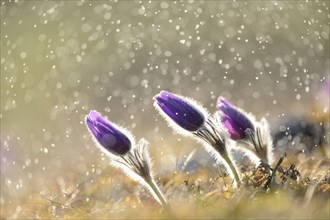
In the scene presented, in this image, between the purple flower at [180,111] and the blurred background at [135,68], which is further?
the blurred background at [135,68]

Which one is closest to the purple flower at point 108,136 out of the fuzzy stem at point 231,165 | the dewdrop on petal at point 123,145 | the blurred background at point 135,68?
the dewdrop on petal at point 123,145

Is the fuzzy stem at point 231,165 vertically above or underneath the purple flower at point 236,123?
underneath

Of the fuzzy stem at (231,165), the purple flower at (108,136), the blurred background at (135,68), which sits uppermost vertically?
the purple flower at (108,136)

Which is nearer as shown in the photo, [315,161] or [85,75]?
[315,161]

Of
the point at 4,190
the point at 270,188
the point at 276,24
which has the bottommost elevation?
the point at 4,190

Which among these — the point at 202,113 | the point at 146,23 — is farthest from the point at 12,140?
the point at 202,113

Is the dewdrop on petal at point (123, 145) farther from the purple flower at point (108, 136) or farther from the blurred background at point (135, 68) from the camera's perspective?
the blurred background at point (135, 68)

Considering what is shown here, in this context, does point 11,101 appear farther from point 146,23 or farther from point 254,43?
point 254,43
